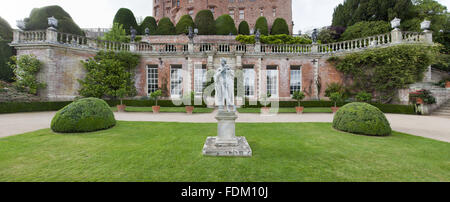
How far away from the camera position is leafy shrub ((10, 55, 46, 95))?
41.4 ft

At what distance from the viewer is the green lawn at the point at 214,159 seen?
3.05 m

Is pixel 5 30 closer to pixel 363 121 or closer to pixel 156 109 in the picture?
pixel 156 109

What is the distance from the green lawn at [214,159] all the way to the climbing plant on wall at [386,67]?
10652 mm

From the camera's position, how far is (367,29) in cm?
2155

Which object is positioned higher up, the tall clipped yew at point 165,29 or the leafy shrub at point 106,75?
the tall clipped yew at point 165,29

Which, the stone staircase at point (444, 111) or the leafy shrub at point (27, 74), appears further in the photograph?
the leafy shrub at point (27, 74)

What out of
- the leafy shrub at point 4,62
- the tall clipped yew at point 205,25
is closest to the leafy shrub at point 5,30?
the leafy shrub at point 4,62

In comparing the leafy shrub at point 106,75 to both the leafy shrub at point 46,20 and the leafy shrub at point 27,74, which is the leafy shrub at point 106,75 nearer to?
the leafy shrub at point 27,74

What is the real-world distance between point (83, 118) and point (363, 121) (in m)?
10.1

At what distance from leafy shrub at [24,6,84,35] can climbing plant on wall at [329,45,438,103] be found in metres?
26.4
